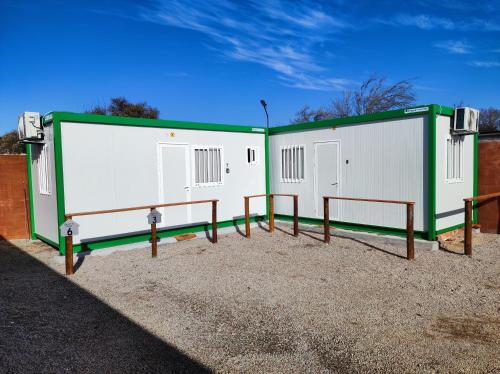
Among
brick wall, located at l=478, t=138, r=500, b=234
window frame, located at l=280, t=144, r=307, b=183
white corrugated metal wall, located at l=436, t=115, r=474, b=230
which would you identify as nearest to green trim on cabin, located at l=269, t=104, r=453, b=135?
white corrugated metal wall, located at l=436, t=115, r=474, b=230

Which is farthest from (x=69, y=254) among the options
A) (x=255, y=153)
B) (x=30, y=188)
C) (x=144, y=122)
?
(x=255, y=153)

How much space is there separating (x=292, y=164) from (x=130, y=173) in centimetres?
374

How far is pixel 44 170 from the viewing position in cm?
728

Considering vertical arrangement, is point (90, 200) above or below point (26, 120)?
below

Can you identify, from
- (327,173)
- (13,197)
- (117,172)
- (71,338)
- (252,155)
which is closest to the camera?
(71,338)

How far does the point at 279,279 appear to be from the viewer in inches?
207

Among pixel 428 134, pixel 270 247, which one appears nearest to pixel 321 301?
pixel 270 247

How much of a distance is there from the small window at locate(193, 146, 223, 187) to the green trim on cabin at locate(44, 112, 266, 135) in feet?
1.52

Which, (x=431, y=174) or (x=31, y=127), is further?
(x=31, y=127)

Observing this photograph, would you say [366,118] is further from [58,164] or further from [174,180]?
[58,164]

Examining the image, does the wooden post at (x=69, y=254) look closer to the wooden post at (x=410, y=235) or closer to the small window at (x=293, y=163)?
the wooden post at (x=410, y=235)

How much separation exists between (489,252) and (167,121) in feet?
20.1

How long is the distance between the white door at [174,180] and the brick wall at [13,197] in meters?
3.12

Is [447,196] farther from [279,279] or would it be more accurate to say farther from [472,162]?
[279,279]
